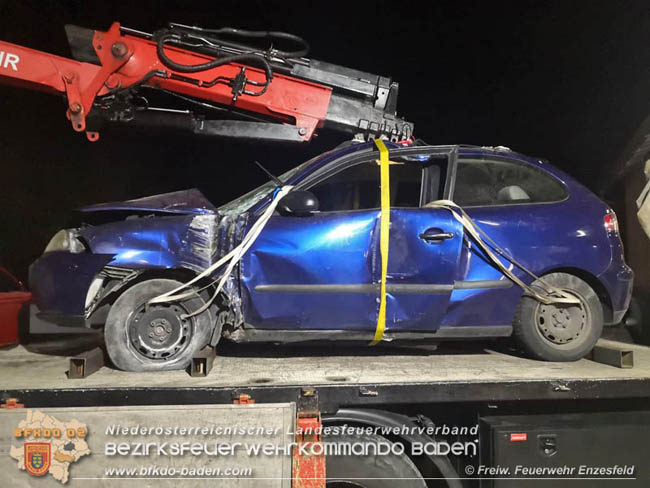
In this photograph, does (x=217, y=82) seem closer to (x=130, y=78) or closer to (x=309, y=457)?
(x=130, y=78)

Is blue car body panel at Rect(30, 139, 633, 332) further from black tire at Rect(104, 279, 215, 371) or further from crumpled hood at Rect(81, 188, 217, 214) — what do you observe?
black tire at Rect(104, 279, 215, 371)

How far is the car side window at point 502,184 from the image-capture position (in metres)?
3.37

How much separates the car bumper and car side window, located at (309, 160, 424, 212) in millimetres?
1471

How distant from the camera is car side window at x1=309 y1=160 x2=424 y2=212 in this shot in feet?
11.0

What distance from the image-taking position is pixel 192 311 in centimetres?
314

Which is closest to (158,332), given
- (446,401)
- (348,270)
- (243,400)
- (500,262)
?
(243,400)

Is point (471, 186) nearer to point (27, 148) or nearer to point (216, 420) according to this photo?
point (216, 420)

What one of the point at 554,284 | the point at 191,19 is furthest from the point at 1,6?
the point at 554,284

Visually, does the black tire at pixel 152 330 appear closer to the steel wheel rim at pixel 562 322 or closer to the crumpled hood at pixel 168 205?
the crumpled hood at pixel 168 205

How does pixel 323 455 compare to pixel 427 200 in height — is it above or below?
below

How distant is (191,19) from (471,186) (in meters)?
5.24

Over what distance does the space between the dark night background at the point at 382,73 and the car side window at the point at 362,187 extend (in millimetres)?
2990

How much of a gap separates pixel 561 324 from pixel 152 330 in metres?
2.73

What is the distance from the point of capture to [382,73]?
731 cm
